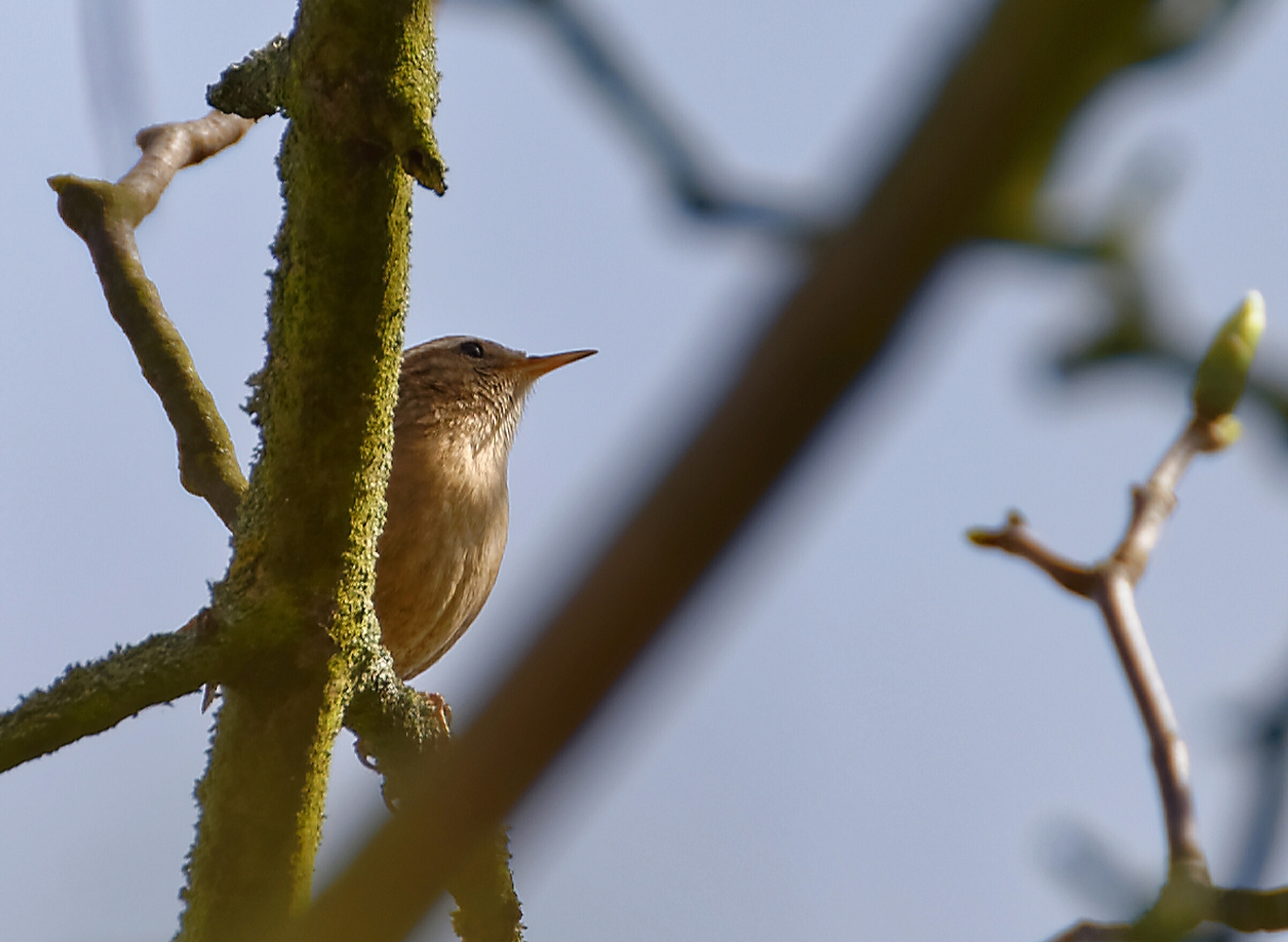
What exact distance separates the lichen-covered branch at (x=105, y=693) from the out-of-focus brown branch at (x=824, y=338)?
5.63 ft

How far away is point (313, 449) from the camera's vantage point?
7.32ft

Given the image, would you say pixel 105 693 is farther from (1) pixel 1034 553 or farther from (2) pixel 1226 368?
(2) pixel 1226 368

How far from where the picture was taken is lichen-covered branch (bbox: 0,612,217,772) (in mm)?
2154

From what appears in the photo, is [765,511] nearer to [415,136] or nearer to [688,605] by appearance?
[688,605]

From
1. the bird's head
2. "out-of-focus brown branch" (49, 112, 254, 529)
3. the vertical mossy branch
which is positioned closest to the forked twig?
the vertical mossy branch

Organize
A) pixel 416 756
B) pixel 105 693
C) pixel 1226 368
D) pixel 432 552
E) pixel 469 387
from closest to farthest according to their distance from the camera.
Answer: pixel 1226 368
pixel 105 693
pixel 416 756
pixel 432 552
pixel 469 387

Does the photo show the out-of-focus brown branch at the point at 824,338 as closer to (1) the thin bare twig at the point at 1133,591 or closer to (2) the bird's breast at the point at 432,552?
(1) the thin bare twig at the point at 1133,591

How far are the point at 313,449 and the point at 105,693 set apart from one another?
55cm

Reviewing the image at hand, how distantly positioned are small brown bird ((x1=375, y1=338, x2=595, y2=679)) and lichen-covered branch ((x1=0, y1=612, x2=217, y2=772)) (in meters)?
2.17

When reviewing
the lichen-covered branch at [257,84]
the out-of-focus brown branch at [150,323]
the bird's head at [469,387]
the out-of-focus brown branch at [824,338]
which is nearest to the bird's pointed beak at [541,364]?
the bird's head at [469,387]

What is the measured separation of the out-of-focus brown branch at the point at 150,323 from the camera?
341 cm

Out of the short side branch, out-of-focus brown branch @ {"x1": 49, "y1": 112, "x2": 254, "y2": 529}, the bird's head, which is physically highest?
the bird's head

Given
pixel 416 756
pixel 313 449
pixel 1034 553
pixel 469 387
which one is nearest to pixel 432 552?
pixel 469 387

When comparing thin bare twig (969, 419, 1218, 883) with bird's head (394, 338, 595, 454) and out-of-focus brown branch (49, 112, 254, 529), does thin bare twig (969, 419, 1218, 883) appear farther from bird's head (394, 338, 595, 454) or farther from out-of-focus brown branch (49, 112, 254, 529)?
bird's head (394, 338, 595, 454)
